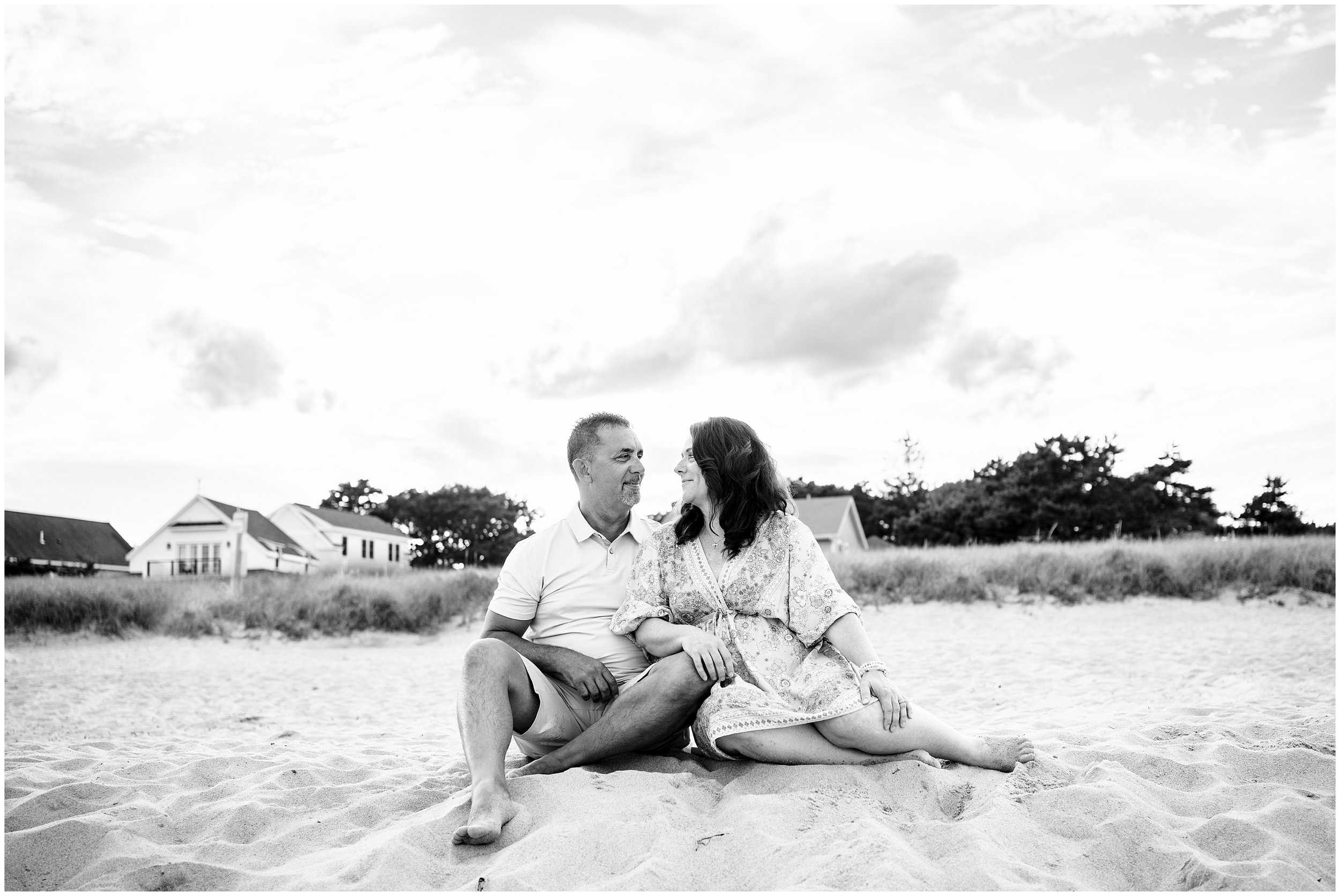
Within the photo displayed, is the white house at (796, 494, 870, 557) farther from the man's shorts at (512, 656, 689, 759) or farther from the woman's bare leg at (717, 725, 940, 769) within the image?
the woman's bare leg at (717, 725, 940, 769)

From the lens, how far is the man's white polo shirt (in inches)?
151

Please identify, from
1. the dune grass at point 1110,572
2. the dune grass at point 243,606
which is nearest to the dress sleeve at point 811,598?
the dune grass at point 1110,572

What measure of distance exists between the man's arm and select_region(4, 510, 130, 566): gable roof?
30.1 meters

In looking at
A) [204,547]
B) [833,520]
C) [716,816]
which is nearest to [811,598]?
[716,816]

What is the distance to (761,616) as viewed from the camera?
360 centimetres

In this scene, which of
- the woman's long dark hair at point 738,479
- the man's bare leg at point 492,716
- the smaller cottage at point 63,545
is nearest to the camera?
the man's bare leg at point 492,716

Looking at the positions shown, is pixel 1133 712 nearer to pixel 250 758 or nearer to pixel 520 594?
pixel 520 594

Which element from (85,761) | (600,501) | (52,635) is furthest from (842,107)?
(52,635)

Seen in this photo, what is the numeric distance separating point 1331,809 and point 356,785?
349 centimetres

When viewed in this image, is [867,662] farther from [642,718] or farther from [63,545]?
[63,545]

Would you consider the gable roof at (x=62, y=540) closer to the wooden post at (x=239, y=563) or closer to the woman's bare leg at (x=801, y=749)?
the wooden post at (x=239, y=563)

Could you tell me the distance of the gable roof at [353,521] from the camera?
131 feet

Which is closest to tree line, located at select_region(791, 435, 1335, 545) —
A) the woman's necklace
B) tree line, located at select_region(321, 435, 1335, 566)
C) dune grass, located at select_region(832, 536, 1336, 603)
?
tree line, located at select_region(321, 435, 1335, 566)

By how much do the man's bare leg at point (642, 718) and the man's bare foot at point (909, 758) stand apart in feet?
2.21
